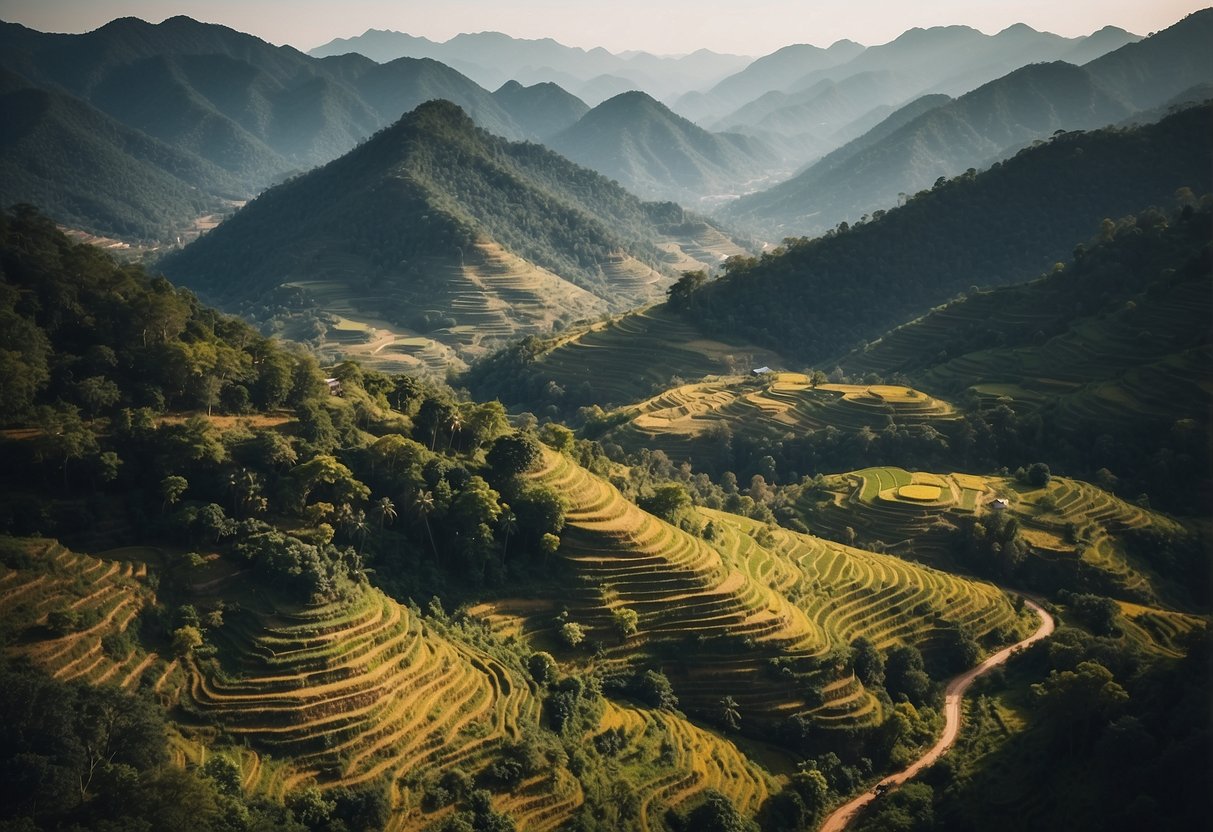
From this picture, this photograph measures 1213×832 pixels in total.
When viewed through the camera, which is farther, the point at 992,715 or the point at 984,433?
the point at 984,433

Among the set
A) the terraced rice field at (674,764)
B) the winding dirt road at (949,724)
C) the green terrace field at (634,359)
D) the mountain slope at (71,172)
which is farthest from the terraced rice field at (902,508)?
the mountain slope at (71,172)

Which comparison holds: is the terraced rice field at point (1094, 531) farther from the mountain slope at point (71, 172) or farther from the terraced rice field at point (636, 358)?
the mountain slope at point (71, 172)

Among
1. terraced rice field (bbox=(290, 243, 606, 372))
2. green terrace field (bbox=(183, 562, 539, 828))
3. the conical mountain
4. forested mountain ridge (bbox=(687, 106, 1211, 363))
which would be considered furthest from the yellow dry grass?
the conical mountain

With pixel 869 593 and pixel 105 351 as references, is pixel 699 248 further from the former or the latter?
pixel 105 351

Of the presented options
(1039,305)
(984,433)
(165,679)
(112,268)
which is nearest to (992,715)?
(984,433)

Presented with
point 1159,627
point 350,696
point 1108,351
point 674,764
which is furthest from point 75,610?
point 1108,351

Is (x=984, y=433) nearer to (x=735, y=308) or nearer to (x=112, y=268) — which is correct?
(x=735, y=308)

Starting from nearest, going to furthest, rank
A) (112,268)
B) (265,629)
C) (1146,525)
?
1. (265,629)
2. (112,268)
3. (1146,525)
